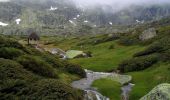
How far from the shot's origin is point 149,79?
6450cm

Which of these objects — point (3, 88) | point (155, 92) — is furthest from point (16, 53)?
point (155, 92)

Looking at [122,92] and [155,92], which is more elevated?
[155,92]

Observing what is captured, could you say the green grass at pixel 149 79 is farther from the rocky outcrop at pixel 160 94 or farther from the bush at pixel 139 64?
the rocky outcrop at pixel 160 94

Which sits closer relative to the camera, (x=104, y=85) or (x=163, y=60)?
(x=104, y=85)

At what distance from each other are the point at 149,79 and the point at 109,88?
10.6 m

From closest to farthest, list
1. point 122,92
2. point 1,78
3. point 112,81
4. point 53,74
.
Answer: point 1,78 < point 53,74 < point 122,92 < point 112,81

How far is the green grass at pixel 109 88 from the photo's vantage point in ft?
177

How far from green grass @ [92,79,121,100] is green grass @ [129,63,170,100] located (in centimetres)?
212

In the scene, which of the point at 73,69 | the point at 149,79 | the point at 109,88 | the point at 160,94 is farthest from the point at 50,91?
the point at 149,79

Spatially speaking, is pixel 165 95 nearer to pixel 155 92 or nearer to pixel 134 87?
pixel 155 92

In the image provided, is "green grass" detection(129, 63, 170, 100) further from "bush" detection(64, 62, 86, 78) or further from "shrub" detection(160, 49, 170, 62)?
"bush" detection(64, 62, 86, 78)

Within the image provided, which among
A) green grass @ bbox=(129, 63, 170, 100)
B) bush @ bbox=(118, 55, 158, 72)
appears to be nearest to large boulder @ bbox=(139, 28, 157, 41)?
bush @ bbox=(118, 55, 158, 72)

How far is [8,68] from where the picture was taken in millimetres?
44312

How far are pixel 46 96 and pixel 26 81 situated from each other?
434 cm
